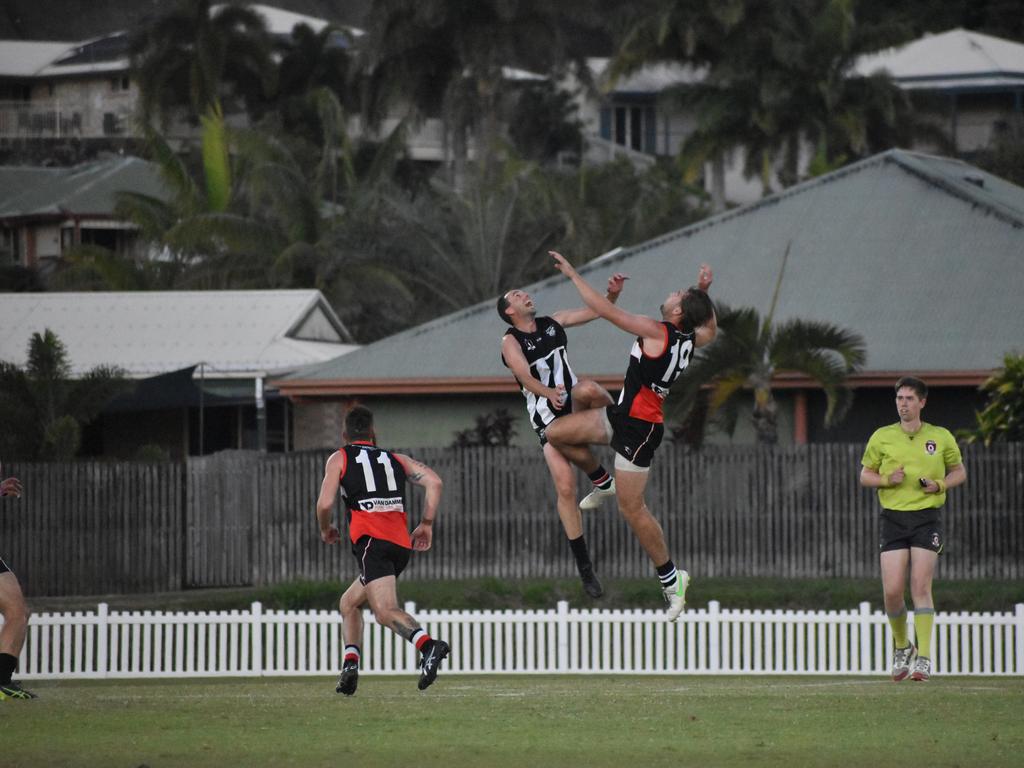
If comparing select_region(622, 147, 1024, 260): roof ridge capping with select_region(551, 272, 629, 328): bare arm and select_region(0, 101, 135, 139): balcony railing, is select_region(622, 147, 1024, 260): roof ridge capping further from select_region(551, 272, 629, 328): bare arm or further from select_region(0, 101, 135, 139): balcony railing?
select_region(0, 101, 135, 139): balcony railing

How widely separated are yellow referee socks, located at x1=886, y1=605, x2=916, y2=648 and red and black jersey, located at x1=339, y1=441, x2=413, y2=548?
170 inches

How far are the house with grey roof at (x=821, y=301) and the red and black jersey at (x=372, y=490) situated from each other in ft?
53.5

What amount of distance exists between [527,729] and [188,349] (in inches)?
991

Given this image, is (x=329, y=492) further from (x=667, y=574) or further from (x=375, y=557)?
(x=667, y=574)

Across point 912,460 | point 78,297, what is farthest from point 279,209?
point 912,460

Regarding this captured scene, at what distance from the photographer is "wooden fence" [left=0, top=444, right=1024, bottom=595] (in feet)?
94.9

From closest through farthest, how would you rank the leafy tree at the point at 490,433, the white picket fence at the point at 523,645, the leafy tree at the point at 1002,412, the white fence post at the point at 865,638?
the white fence post at the point at 865,638
the white picket fence at the point at 523,645
the leafy tree at the point at 1002,412
the leafy tree at the point at 490,433

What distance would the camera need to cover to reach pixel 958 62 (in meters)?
74.1

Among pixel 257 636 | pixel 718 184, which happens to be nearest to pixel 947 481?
pixel 257 636

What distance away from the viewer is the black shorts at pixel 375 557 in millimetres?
14547

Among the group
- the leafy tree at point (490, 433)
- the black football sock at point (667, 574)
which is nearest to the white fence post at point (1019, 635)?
the black football sock at point (667, 574)

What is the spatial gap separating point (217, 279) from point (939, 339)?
74.0 feet

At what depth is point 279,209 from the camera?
4825 centimetres

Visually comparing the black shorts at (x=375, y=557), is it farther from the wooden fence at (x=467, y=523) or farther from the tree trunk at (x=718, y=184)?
the tree trunk at (x=718, y=184)
